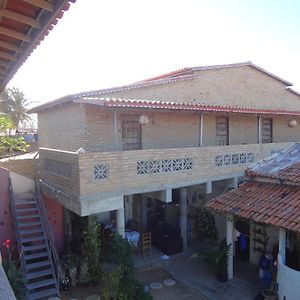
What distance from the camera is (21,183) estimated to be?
13641 millimetres

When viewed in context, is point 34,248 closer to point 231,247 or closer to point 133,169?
point 133,169

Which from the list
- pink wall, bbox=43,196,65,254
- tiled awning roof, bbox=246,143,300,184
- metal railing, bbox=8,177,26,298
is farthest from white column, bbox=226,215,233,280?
pink wall, bbox=43,196,65,254

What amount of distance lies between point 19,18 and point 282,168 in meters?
10.3

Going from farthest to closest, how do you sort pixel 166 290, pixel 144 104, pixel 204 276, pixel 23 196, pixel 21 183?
pixel 21 183 → pixel 23 196 → pixel 204 276 → pixel 144 104 → pixel 166 290

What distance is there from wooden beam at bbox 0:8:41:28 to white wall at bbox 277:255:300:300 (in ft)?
28.8

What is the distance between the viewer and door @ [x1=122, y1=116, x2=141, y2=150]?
43.6 ft

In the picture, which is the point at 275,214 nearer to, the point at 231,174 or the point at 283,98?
the point at 231,174

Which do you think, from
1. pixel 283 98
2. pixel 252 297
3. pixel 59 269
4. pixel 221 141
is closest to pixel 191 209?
pixel 221 141

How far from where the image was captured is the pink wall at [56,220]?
13.7 m

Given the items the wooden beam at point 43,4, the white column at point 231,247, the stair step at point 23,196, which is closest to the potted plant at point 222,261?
the white column at point 231,247

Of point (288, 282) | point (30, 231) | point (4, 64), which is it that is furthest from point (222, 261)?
point (4, 64)

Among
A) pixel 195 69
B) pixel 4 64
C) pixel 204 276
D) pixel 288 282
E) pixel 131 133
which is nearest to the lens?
pixel 4 64

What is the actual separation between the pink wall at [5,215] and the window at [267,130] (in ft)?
44.9

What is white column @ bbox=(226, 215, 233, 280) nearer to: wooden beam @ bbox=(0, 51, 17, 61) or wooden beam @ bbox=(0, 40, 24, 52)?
wooden beam @ bbox=(0, 51, 17, 61)
